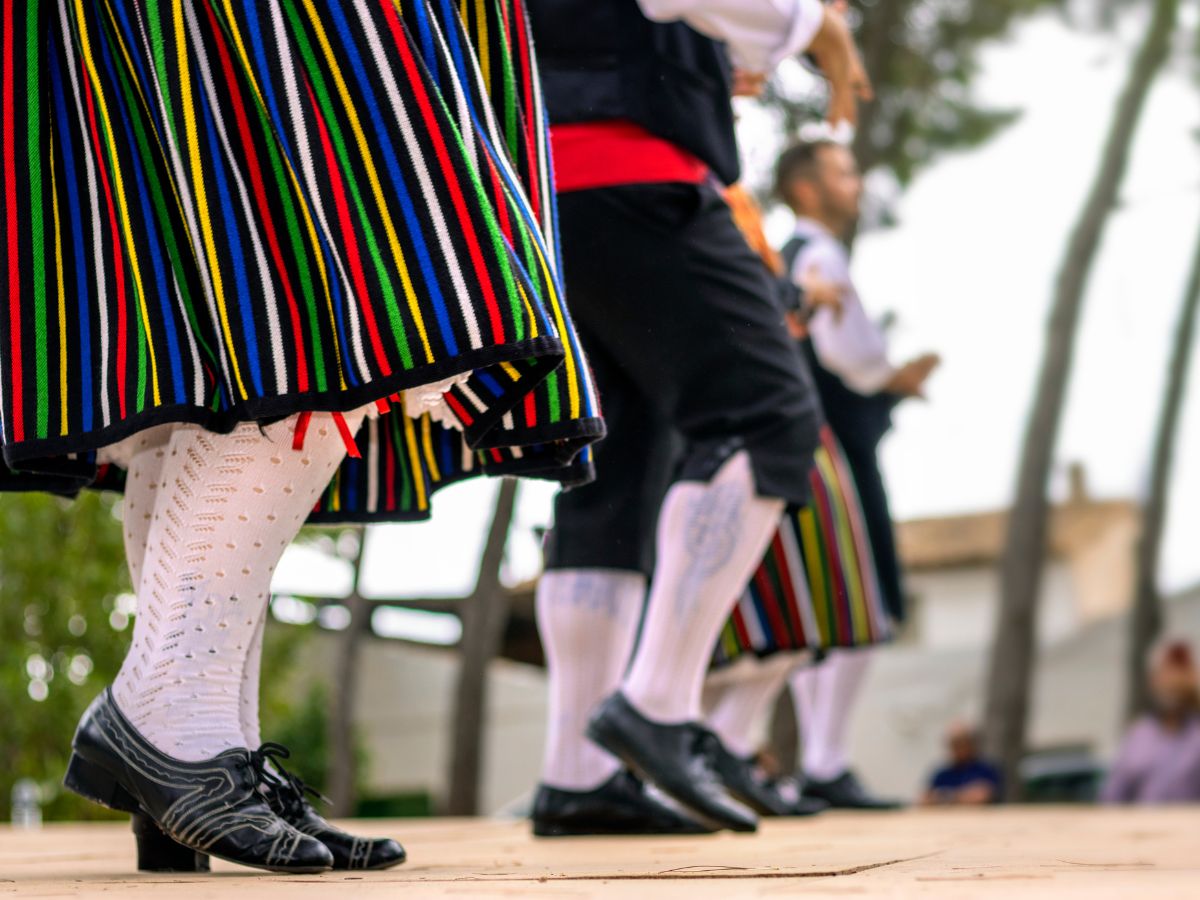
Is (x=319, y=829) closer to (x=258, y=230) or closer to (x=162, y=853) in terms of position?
(x=162, y=853)

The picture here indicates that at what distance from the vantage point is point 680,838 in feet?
6.68

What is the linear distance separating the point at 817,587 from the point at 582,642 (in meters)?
1.27

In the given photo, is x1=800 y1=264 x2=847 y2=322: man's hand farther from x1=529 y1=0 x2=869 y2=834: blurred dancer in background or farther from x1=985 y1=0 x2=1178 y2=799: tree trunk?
x1=985 y1=0 x2=1178 y2=799: tree trunk

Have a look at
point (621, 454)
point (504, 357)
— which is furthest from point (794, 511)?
point (504, 357)

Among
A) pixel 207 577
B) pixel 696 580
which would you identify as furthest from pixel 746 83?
pixel 207 577

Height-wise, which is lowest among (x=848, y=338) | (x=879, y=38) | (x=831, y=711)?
(x=831, y=711)

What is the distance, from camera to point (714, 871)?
1.16m

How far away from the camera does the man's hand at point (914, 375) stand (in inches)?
152

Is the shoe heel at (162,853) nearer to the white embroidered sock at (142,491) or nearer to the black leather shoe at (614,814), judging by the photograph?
the white embroidered sock at (142,491)

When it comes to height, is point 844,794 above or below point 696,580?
below

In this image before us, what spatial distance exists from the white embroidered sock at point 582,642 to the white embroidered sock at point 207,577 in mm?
1007

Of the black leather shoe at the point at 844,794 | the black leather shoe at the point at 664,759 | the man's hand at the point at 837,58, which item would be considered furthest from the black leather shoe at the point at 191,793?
the black leather shoe at the point at 844,794

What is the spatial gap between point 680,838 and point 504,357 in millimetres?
943

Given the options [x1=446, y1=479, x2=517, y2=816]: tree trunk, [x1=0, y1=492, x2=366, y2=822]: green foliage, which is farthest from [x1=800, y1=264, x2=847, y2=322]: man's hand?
[x1=0, y1=492, x2=366, y2=822]: green foliage
